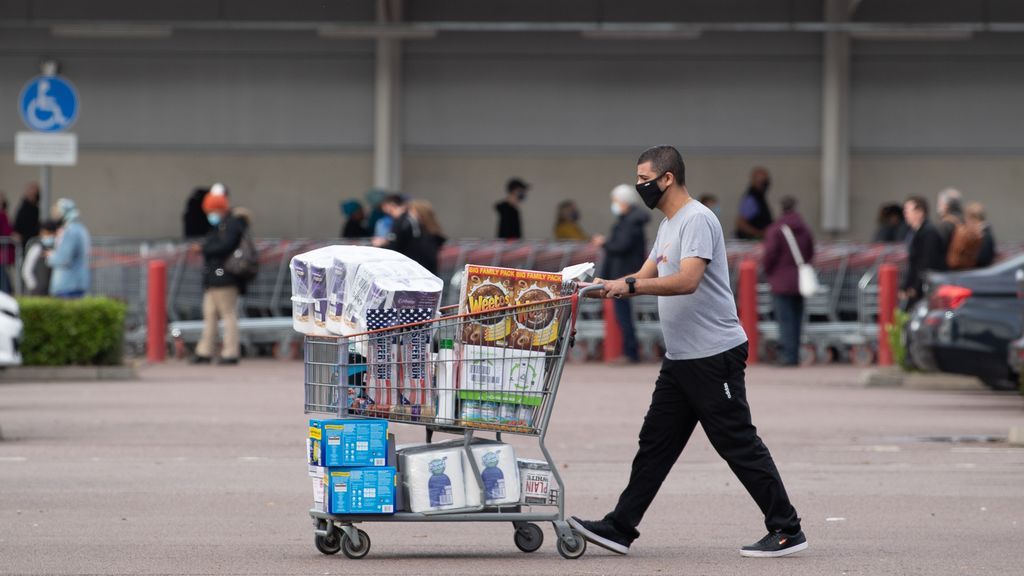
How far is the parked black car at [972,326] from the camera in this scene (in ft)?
50.5

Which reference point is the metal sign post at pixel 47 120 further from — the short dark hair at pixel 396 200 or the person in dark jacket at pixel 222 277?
the short dark hair at pixel 396 200

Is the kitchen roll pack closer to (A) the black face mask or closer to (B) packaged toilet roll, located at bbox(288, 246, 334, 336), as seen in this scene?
(B) packaged toilet roll, located at bbox(288, 246, 334, 336)

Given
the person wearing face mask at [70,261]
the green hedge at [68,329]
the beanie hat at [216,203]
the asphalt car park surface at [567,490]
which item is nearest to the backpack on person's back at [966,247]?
the asphalt car park surface at [567,490]

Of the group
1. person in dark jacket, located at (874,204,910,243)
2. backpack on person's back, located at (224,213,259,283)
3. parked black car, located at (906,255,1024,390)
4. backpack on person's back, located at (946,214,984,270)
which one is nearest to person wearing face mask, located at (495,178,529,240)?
person in dark jacket, located at (874,204,910,243)

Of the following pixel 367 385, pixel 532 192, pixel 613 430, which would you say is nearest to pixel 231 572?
pixel 367 385

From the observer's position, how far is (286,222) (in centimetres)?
2927

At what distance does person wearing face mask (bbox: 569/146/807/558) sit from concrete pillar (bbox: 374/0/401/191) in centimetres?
2095

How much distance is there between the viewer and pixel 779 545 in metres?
7.56

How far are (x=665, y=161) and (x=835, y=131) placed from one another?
850 inches

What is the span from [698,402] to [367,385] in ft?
4.50

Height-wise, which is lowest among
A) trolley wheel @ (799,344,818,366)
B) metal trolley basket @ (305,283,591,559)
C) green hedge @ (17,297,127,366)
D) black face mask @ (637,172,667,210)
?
trolley wheel @ (799,344,818,366)

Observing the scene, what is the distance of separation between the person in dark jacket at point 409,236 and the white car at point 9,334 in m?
4.82

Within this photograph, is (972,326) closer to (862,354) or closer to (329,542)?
(862,354)

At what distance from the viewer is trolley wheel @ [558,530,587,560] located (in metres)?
7.53
